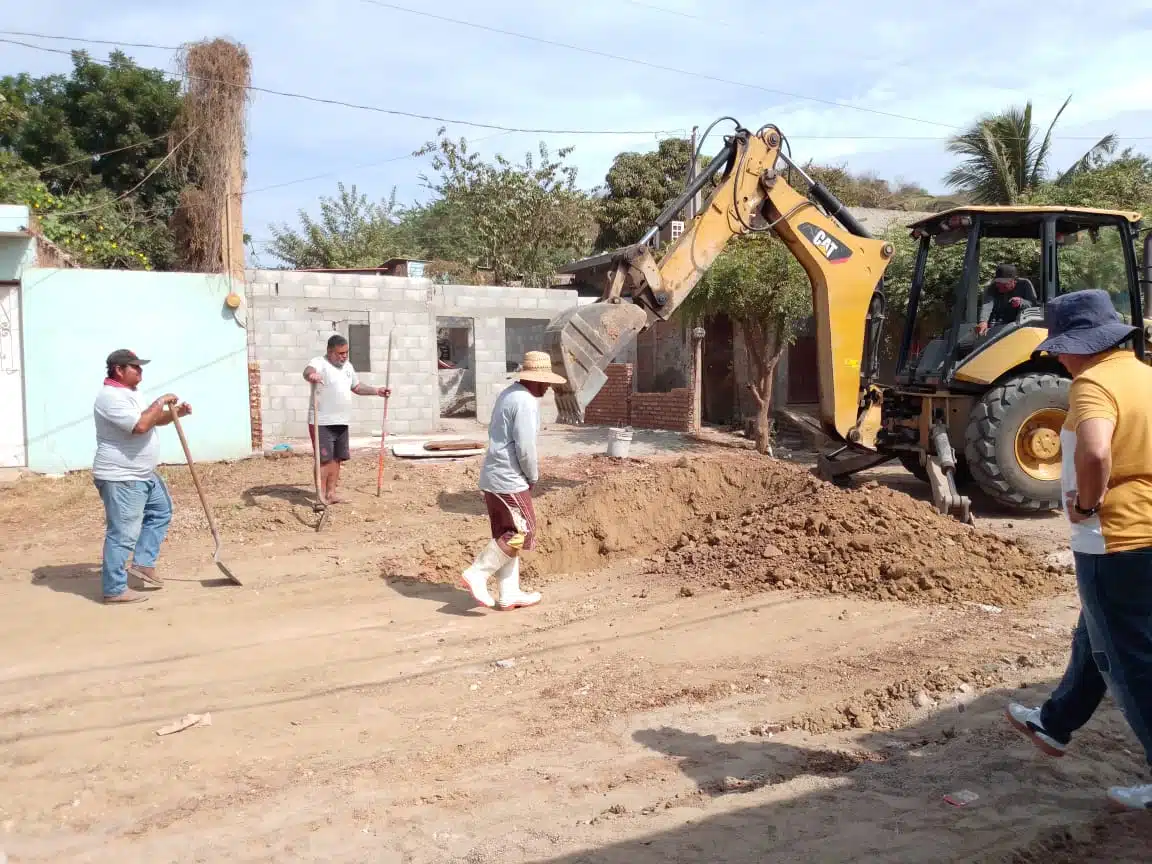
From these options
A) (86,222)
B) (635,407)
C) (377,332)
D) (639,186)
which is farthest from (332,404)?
(639,186)

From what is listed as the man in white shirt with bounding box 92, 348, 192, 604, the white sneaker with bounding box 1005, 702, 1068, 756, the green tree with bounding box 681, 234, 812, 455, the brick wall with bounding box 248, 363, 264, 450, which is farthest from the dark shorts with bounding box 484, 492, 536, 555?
the brick wall with bounding box 248, 363, 264, 450

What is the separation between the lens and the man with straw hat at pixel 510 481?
582 cm

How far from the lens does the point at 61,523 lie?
29.3ft

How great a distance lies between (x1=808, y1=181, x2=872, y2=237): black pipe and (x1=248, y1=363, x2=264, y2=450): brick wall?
7.86m

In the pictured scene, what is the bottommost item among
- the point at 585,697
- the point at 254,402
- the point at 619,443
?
the point at 585,697

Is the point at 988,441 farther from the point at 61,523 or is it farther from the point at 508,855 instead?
the point at 61,523

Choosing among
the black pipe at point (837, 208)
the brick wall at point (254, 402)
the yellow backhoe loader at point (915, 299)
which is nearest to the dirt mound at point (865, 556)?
the yellow backhoe loader at point (915, 299)

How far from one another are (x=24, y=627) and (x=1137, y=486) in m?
6.24

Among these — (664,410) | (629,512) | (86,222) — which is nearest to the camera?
(629,512)

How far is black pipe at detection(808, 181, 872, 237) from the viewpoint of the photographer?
28.5 feet

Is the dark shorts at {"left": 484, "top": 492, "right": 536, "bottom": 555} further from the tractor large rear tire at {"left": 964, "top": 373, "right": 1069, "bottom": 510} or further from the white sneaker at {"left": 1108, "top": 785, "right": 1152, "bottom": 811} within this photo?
the tractor large rear tire at {"left": 964, "top": 373, "right": 1069, "bottom": 510}

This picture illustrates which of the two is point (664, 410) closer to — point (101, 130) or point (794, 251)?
point (794, 251)

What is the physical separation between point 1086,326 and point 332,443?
736 centimetres

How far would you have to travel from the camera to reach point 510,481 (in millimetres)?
5832
